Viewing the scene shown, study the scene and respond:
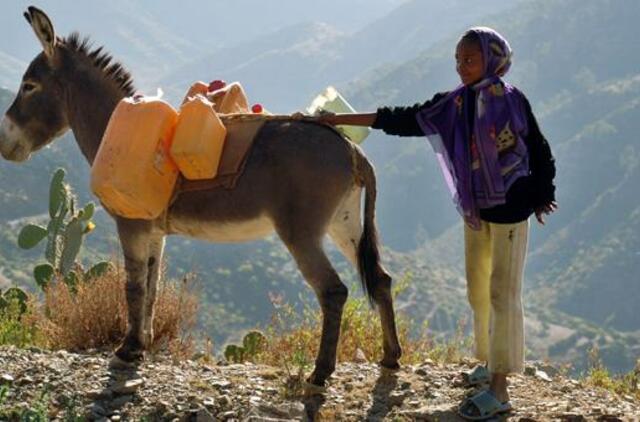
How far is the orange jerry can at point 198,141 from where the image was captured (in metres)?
5.58

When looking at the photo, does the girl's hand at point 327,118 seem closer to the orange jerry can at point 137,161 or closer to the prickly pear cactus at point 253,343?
the orange jerry can at point 137,161

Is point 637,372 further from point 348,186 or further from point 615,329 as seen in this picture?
point 615,329

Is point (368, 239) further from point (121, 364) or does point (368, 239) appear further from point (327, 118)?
point (121, 364)

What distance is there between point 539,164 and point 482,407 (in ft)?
4.76

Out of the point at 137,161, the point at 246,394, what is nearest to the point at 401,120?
the point at 137,161

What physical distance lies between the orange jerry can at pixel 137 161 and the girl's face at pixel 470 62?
196cm

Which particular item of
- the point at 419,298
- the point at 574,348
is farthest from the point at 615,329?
the point at 419,298

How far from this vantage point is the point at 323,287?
550 centimetres

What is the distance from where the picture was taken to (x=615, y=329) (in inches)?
5974

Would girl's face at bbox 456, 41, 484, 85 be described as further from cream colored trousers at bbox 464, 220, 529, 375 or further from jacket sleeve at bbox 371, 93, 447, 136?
cream colored trousers at bbox 464, 220, 529, 375

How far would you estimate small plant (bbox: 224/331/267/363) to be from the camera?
823 cm

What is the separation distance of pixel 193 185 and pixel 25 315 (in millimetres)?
3859

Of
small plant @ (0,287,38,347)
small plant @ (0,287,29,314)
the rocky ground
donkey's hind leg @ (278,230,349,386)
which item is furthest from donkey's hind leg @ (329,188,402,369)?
small plant @ (0,287,29,314)

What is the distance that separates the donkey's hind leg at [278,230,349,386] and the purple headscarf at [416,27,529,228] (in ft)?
3.22
